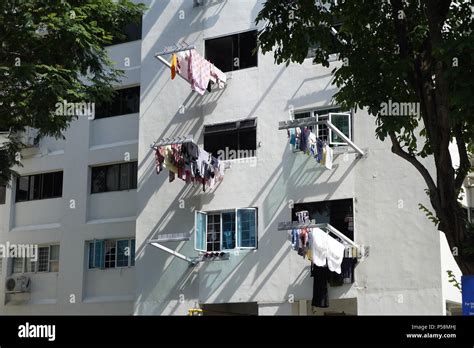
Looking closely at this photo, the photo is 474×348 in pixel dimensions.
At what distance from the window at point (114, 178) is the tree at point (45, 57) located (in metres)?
10.3

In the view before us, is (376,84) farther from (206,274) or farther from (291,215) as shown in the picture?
(206,274)

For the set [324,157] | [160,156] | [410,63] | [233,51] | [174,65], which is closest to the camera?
[410,63]

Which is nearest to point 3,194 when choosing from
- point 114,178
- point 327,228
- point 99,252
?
point 114,178

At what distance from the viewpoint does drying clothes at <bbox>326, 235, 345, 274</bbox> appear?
19.4 meters

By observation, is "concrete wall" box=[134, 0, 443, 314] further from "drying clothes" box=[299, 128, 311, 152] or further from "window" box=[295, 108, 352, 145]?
"drying clothes" box=[299, 128, 311, 152]

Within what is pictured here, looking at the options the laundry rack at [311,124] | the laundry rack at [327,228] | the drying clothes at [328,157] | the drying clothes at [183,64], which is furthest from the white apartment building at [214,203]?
the drying clothes at [183,64]

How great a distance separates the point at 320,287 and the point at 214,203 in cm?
446

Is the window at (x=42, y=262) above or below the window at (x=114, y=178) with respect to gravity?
below

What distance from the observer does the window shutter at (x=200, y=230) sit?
22.2m

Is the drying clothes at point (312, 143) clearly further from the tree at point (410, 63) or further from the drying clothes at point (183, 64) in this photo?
the tree at point (410, 63)

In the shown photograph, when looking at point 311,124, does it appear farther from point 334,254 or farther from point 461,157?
point 461,157

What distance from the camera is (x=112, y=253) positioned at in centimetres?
2550

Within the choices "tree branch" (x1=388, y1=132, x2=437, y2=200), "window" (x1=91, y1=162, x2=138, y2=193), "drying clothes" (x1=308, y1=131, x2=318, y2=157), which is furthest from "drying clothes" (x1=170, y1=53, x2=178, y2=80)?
"tree branch" (x1=388, y1=132, x2=437, y2=200)
